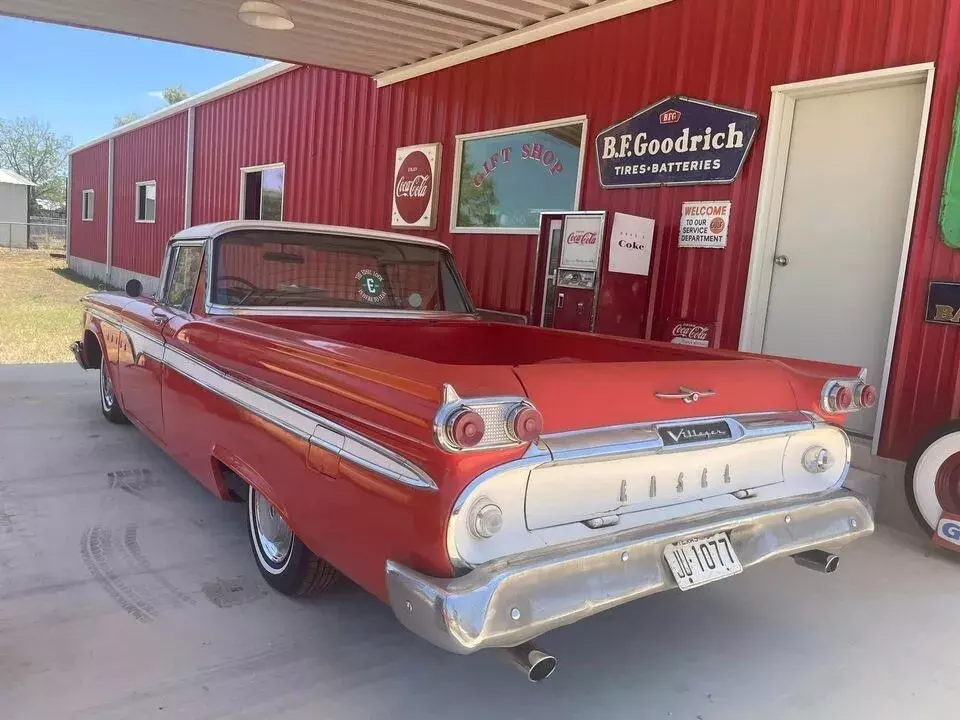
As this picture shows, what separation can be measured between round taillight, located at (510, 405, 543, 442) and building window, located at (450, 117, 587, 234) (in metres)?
5.01

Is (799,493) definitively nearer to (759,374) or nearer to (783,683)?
(759,374)

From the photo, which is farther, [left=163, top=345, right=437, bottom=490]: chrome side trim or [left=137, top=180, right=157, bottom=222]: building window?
[left=137, top=180, right=157, bottom=222]: building window

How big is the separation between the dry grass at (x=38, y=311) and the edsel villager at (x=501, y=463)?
639cm

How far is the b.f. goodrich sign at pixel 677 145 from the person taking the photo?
17.5ft

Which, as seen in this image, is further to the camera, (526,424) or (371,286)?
(371,286)

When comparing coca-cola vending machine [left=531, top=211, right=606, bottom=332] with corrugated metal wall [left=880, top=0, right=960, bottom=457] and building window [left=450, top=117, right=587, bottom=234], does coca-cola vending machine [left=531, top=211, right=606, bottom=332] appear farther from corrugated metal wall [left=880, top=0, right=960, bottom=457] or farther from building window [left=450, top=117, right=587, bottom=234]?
corrugated metal wall [left=880, top=0, right=960, bottom=457]

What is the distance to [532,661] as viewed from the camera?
196cm

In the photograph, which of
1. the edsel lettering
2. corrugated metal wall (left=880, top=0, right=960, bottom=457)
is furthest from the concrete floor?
the edsel lettering

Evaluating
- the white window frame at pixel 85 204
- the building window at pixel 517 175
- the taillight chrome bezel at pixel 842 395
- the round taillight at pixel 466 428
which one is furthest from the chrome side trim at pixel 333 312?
the white window frame at pixel 85 204

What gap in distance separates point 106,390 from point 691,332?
14.9ft

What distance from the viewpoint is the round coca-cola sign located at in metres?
8.48

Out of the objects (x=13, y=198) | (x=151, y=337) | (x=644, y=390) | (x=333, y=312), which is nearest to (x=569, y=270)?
(x=333, y=312)

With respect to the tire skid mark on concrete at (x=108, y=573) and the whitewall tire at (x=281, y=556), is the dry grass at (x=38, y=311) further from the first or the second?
the whitewall tire at (x=281, y=556)

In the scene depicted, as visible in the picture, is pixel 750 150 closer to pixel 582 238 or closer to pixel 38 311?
pixel 582 238
